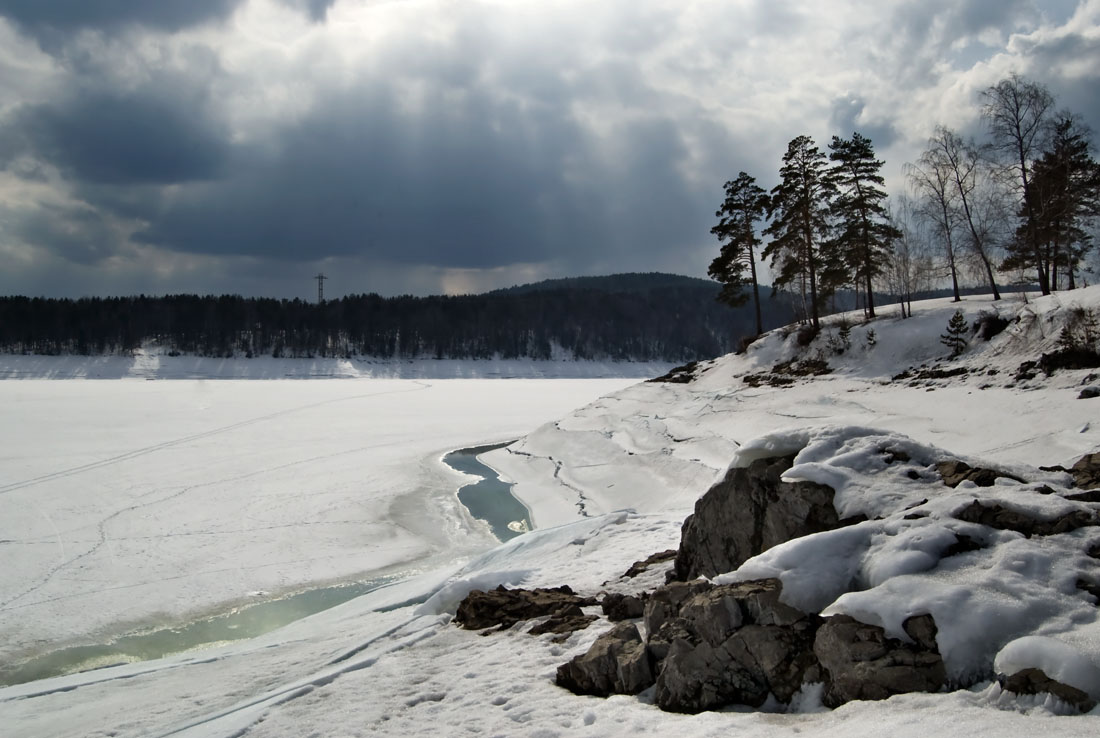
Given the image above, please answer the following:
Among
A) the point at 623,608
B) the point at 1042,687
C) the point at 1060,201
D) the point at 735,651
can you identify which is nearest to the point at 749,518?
the point at 623,608

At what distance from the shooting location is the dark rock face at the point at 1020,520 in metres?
4.61

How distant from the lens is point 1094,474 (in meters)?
5.75

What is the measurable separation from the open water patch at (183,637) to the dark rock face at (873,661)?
7.86 meters

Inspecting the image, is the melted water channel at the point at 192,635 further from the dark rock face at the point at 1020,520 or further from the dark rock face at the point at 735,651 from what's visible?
the dark rock face at the point at 1020,520

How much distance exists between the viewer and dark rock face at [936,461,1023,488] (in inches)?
213

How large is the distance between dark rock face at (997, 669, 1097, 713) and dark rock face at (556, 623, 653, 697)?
2.32 meters

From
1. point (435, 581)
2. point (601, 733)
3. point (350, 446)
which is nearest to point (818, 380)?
point (350, 446)

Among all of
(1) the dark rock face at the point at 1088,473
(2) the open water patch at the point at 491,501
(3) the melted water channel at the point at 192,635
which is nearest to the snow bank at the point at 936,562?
(1) the dark rock face at the point at 1088,473

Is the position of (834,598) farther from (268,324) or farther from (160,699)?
(268,324)

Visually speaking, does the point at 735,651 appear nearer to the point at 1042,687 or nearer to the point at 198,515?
the point at 1042,687

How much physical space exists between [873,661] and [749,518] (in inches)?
106

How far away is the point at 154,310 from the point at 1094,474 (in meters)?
128

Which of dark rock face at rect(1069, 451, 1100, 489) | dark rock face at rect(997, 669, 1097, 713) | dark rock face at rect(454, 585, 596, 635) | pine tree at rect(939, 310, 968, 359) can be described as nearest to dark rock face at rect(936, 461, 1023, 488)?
dark rock face at rect(1069, 451, 1100, 489)

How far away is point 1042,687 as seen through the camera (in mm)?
3393
